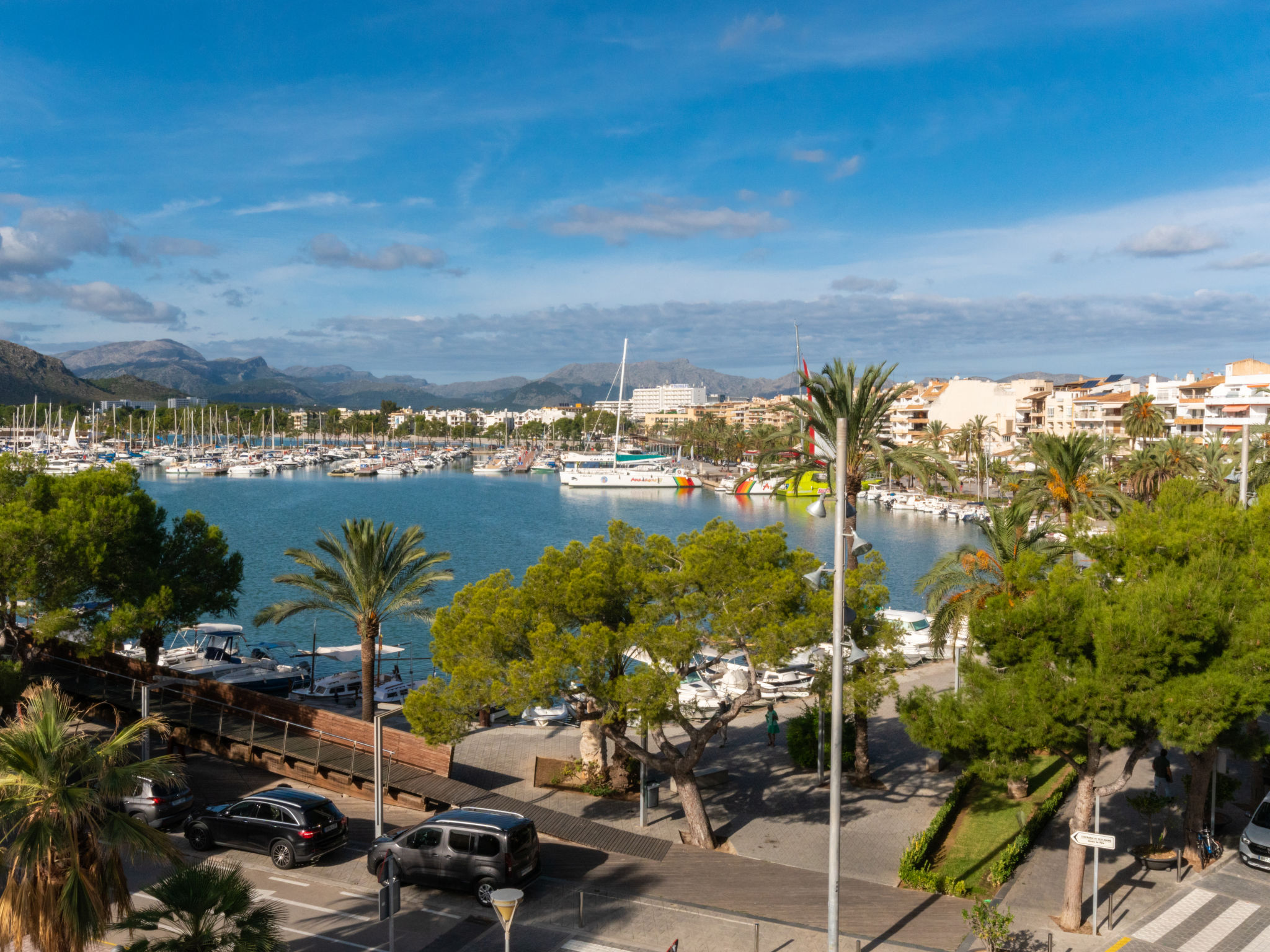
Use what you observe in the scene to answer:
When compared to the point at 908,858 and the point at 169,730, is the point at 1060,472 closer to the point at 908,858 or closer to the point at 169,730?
the point at 908,858

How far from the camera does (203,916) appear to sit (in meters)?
8.27

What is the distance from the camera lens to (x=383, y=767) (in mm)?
18141

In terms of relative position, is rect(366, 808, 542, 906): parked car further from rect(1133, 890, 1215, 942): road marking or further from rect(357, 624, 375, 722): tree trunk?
rect(357, 624, 375, 722): tree trunk

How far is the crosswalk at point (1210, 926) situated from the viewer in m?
11.9

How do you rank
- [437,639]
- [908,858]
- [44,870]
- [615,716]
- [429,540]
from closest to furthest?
[44,870]
[908,858]
[615,716]
[437,639]
[429,540]

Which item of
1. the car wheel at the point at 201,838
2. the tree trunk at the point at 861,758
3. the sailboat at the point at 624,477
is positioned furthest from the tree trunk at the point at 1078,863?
the sailboat at the point at 624,477

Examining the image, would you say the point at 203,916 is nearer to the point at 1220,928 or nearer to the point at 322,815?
the point at 322,815

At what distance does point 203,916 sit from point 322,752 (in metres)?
11.0

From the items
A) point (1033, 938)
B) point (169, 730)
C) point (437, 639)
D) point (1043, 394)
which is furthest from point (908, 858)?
point (1043, 394)

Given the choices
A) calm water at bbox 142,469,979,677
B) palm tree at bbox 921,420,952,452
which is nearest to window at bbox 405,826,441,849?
calm water at bbox 142,469,979,677

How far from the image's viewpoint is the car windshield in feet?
47.3

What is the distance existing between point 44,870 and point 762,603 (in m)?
10.4

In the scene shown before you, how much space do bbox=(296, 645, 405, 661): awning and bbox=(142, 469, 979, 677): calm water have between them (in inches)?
59.0

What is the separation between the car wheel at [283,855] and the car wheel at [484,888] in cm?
328
